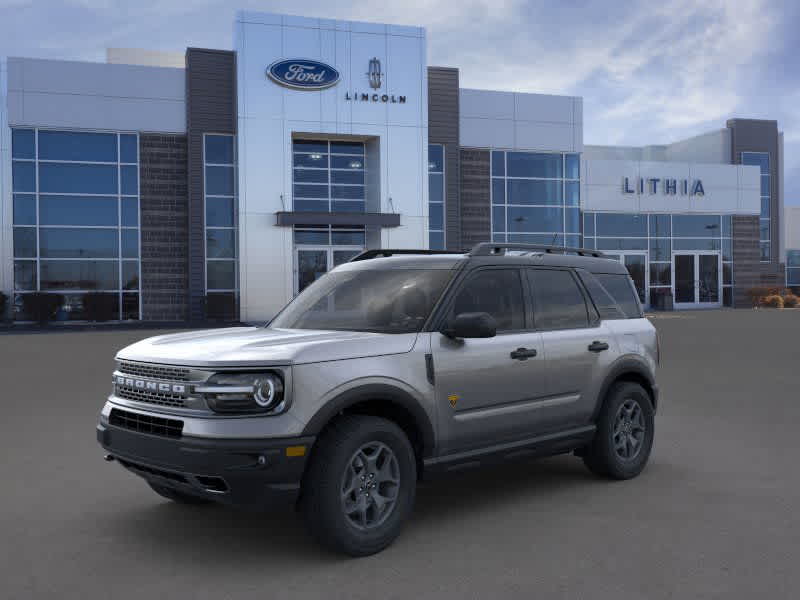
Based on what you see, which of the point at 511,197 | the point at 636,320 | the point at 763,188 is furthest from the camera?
the point at 763,188

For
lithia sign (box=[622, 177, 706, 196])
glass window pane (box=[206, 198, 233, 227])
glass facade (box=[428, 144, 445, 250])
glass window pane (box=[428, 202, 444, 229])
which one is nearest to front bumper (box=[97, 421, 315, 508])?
glass window pane (box=[206, 198, 233, 227])

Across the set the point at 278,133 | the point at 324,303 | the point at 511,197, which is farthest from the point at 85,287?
the point at 324,303

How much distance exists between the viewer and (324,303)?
6.07 metres

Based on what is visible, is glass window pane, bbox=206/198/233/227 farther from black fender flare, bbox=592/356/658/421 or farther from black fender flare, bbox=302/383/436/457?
black fender flare, bbox=302/383/436/457

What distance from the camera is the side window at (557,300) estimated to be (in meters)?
6.06

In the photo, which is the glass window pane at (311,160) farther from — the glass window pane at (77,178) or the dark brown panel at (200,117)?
the glass window pane at (77,178)

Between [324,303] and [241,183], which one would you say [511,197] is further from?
[324,303]

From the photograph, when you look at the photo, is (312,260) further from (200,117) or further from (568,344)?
(568,344)

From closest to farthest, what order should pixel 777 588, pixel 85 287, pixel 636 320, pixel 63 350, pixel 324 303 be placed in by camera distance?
pixel 777 588 → pixel 324 303 → pixel 636 320 → pixel 63 350 → pixel 85 287

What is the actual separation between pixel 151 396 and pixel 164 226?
27.8m

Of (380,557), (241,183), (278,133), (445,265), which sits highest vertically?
(278,133)

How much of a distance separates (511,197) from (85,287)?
18132 mm

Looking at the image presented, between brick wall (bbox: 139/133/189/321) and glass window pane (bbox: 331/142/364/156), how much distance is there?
5809 millimetres

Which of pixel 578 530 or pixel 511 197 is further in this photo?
pixel 511 197
